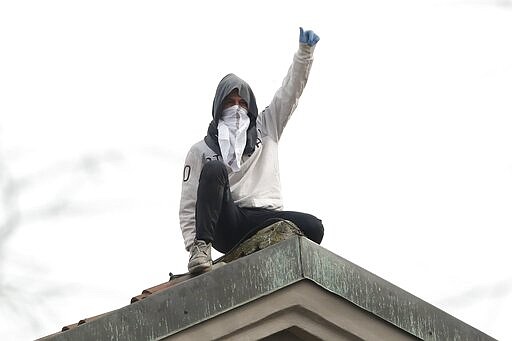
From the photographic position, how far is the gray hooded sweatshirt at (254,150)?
30.1ft

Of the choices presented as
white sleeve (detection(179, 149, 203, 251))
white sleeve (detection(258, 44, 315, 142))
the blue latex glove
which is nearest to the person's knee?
white sleeve (detection(179, 149, 203, 251))

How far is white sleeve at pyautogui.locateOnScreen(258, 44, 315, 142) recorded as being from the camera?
9352mm

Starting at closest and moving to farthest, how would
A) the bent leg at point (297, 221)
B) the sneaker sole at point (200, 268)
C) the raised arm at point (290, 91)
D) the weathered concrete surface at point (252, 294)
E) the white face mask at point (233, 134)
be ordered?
the weathered concrete surface at point (252, 294) < the sneaker sole at point (200, 268) < the bent leg at point (297, 221) < the white face mask at point (233, 134) < the raised arm at point (290, 91)

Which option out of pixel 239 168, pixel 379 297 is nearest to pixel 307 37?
pixel 239 168

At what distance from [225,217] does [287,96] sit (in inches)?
43.7

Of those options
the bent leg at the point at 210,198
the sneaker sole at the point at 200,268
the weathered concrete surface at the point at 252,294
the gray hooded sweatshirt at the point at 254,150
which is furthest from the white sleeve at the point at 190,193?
the weathered concrete surface at the point at 252,294

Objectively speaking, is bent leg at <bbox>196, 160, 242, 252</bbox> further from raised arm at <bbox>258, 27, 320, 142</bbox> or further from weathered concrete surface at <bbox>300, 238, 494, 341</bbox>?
weathered concrete surface at <bbox>300, 238, 494, 341</bbox>

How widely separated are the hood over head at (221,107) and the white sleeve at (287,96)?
0.39ft

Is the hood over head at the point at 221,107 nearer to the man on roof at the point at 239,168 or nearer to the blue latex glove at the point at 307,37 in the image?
the man on roof at the point at 239,168

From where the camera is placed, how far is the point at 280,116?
31.2ft

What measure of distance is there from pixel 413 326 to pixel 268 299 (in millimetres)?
803

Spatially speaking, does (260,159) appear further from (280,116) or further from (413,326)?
(413,326)

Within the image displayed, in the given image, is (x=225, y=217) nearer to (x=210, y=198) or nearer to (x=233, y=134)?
(x=210, y=198)

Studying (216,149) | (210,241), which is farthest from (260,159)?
(210,241)
